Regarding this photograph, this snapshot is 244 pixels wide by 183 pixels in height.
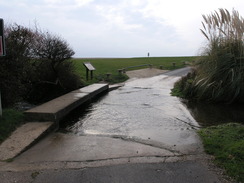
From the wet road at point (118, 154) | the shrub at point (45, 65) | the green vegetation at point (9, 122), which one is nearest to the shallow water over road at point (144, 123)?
the wet road at point (118, 154)

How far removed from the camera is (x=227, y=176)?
3242mm

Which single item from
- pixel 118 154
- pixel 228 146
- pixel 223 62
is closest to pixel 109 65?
pixel 223 62

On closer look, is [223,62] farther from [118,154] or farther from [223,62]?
[118,154]

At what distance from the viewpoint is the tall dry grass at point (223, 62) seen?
7957 millimetres

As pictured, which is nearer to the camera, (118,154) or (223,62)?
(118,154)

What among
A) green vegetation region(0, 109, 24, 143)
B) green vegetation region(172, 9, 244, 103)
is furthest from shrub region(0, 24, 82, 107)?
green vegetation region(172, 9, 244, 103)

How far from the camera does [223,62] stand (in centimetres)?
816

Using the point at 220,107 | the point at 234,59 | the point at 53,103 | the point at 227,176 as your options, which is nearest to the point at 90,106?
the point at 53,103

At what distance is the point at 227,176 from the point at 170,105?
17.5 feet

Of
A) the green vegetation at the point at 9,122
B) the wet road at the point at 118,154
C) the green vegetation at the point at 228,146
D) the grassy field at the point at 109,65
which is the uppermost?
the grassy field at the point at 109,65

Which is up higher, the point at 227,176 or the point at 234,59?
the point at 234,59

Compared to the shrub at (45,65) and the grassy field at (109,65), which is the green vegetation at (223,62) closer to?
the grassy field at (109,65)

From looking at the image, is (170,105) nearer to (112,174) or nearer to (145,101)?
(145,101)

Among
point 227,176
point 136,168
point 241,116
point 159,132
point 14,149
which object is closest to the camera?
point 227,176
